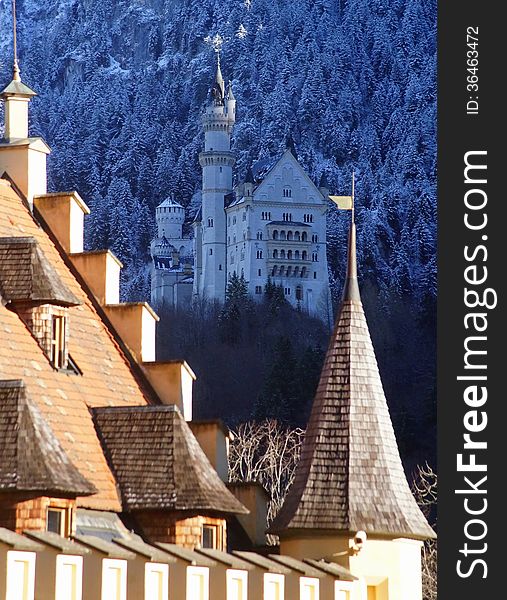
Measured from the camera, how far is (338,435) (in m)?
29.5

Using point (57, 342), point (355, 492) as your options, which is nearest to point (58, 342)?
point (57, 342)

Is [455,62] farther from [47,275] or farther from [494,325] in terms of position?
[47,275]

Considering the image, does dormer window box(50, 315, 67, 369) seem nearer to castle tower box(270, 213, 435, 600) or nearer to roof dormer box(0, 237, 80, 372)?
roof dormer box(0, 237, 80, 372)

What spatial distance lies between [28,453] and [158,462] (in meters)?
4.01

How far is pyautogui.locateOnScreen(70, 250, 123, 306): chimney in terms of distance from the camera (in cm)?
3188

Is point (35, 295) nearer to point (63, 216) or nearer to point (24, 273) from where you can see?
point (24, 273)

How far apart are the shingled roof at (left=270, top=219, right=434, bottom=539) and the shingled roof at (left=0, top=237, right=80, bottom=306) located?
403cm

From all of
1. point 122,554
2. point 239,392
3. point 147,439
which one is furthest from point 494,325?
point 239,392

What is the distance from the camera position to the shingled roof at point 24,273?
2812cm

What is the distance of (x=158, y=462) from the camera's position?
90.7ft

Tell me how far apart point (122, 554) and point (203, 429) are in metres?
9.50

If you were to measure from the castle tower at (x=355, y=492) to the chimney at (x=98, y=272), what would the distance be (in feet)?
12.5

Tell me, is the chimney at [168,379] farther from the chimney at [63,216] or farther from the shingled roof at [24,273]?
the shingled roof at [24,273]

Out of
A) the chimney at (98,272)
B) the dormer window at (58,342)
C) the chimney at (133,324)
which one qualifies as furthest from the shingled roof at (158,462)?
the chimney at (98,272)
